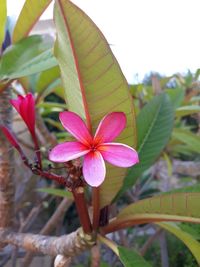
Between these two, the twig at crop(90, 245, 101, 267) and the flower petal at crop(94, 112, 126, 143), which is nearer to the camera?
the flower petal at crop(94, 112, 126, 143)

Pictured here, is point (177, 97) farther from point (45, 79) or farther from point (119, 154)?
point (119, 154)

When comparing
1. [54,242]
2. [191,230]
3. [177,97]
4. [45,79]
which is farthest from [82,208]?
[177,97]

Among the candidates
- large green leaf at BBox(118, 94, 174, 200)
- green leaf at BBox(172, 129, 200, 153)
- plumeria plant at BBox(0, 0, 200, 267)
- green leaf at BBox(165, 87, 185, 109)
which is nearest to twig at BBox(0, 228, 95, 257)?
plumeria plant at BBox(0, 0, 200, 267)

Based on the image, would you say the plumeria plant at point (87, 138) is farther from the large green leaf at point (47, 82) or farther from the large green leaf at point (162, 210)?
the large green leaf at point (47, 82)

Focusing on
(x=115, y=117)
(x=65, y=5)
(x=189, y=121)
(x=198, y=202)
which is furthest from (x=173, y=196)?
(x=189, y=121)

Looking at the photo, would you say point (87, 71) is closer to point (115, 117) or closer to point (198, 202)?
point (115, 117)

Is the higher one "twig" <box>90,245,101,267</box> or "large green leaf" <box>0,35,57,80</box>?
"large green leaf" <box>0,35,57,80</box>

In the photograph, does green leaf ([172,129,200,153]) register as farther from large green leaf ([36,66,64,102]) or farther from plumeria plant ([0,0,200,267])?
large green leaf ([36,66,64,102])

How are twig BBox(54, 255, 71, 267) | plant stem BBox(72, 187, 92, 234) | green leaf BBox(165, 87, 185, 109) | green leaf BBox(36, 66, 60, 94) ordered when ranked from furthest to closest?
green leaf BBox(165, 87, 185, 109) < green leaf BBox(36, 66, 60, 94) < twig BBox(54, 255, 71, 267) < plant stem BBox(72, 187, 92, 234)
